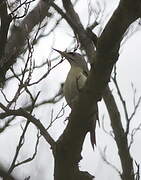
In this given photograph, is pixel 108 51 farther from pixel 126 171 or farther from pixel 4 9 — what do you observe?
pixel 126 171

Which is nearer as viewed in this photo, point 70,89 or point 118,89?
point 70,89

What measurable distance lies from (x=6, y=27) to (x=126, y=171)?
65.4 inches

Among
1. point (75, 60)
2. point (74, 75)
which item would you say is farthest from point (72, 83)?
point (75, 60)

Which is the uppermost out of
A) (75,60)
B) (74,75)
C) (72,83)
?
(75,60)

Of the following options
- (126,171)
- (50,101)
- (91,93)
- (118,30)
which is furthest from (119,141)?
Result: (50,101)

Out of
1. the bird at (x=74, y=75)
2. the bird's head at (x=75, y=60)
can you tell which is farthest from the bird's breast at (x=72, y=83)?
the bird's head at (x=75, y=60)

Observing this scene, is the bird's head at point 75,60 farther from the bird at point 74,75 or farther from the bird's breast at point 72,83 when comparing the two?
the bird's breast at point 72,83

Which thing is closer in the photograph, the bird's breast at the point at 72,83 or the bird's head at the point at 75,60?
the bird's breast at the point at 72,83

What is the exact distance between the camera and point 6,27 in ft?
10.2

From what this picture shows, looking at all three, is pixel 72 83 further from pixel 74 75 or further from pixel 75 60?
pixel 75 60

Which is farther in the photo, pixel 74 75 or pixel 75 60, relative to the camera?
pixel 75 60

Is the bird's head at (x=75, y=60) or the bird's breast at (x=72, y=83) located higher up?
the bird's head at (x=75, y=60)

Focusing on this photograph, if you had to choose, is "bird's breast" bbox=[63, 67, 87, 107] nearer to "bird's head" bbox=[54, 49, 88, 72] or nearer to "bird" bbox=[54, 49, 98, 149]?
"bird" bbox=[54, 49, 98, 149]

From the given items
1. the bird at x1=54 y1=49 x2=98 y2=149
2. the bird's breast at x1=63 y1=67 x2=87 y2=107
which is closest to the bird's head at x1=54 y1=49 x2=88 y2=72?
the bird at x1=54 y1=49 x2=98 y2=149
